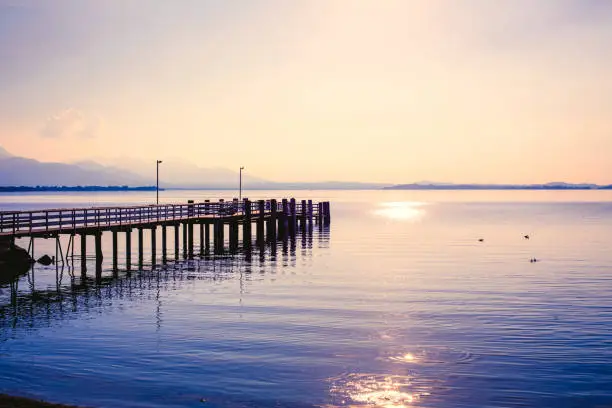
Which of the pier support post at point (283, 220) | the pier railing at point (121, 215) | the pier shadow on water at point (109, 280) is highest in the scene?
the pier railing at point (121, 215)

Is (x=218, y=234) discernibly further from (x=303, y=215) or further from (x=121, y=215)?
(x=303, y=215)

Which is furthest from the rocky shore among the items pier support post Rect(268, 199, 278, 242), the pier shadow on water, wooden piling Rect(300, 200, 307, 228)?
wooden piling Rect(300, 200, 307, 228)

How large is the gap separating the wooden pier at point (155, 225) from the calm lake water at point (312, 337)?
267 centimetres

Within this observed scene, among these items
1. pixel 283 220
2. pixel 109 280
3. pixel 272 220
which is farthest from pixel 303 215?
pixel 109 280

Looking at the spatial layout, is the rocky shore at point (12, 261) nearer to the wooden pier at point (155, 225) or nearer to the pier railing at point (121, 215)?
the wooden pier at point (155, 225)

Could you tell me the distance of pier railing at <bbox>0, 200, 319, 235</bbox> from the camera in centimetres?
3572

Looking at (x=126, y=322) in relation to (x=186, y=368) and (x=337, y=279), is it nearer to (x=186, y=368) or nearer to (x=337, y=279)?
(x=186, y=368)

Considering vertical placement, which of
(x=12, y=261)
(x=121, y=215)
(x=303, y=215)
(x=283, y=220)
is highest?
(x=121, y=215)

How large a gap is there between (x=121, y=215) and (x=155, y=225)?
5.97m

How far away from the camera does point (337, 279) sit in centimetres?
3394

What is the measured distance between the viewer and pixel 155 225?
44781 mm

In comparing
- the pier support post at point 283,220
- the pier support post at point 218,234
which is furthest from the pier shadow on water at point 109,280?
the pier support post at point 283,220

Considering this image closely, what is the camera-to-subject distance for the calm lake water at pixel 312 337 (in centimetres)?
1446

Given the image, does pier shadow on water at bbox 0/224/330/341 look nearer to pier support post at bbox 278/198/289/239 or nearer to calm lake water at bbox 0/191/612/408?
calm lake water at bbox 0/191/612/408
